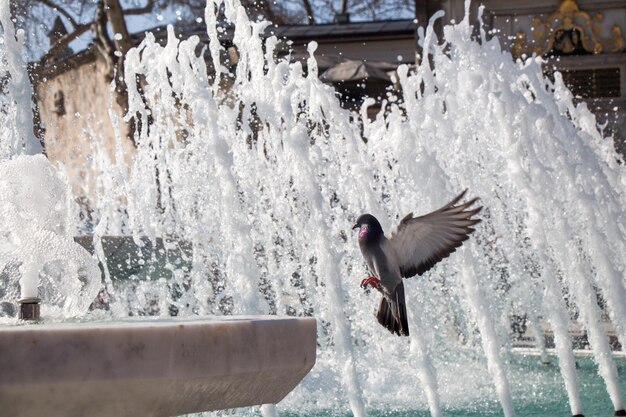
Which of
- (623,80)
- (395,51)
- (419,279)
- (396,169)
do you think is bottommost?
(419,279)

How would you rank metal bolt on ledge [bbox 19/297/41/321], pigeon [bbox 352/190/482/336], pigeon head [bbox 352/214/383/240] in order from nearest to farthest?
metal bolt on ledge [bbox 19/297/41/321] → pigeon head [bbox 352/214/383/240] → pigeon [bbox 352/190/482/336]

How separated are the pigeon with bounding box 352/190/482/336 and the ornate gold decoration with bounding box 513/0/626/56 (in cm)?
1673

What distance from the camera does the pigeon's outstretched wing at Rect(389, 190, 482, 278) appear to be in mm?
4488

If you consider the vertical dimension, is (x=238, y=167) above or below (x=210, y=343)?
above

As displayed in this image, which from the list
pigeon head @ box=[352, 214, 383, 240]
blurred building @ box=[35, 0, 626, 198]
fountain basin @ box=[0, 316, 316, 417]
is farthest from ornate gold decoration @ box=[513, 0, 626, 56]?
fountain basin @ box=[0, 316, 316, 417]

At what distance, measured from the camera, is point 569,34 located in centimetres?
2122

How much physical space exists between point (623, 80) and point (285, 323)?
1905 cm

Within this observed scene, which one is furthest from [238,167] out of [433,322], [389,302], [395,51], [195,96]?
[395,51]

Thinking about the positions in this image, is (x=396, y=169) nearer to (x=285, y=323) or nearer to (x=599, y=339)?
(x=599, y=339)

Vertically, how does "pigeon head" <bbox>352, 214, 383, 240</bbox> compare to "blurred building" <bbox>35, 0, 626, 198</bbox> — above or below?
below

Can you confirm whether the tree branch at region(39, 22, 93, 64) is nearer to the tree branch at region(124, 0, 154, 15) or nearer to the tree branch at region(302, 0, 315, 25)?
the tree branch at region(124, 0, 154, 15)

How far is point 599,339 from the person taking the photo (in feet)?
21.9

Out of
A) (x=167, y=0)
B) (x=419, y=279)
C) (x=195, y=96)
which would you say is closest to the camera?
(x=195, y=96)

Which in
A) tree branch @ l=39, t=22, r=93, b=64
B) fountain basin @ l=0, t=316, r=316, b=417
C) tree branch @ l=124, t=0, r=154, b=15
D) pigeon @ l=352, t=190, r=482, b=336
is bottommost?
fountain basin @ l=0, t=316, r=316, b=417
